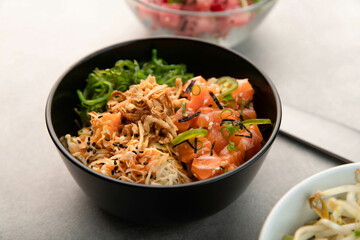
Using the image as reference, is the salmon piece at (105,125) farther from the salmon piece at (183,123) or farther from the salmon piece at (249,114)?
the salmon piece at (249,114)

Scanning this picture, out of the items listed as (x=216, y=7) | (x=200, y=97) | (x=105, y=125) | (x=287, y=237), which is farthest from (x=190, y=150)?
(x=216, y=7)

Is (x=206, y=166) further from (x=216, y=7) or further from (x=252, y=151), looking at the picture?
(x=216, y=7)

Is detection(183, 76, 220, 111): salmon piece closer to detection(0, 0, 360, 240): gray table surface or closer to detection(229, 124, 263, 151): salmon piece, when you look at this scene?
detection(229, 124, 263, 151): salmon piece

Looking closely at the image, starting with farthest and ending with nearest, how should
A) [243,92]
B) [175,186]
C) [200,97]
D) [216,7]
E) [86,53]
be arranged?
1. [86,53]
2. [216,7]
3. [243,92]
4. [200,97]
5. [175,186]

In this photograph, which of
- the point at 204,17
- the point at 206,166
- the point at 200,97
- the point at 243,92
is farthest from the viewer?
the point at 204,17

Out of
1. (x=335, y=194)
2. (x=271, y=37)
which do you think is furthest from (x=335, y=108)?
(x=335, y=194)

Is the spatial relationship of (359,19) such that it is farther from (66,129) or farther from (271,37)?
(66,129)

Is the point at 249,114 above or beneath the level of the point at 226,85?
beneath
